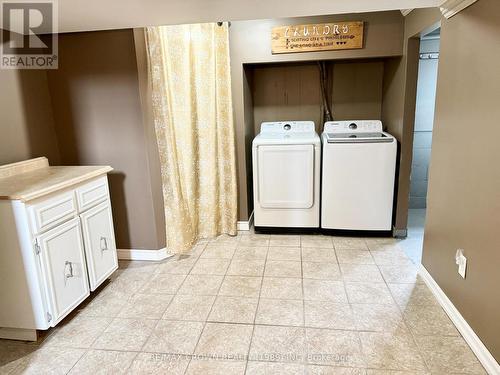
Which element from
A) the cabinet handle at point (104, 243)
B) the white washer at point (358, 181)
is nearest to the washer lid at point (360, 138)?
the white washer at point (358, 181)

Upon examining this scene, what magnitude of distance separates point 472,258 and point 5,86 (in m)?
3.11

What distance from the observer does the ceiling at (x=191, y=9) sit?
1.84m

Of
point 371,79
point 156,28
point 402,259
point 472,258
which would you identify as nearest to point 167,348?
point 472,258

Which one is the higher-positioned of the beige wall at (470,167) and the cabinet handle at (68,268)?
the beige wall at (470,167)

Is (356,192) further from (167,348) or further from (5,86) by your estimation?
(5,86)

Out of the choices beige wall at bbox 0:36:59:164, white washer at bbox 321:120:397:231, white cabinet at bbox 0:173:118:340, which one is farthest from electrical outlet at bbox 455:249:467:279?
beige wall at bbox 0:36:59:164

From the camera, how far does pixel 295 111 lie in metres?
3.81

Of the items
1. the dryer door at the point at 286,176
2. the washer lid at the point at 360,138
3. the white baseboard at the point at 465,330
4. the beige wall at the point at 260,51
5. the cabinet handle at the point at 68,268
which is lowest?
the white baseboard at the point at 465,330

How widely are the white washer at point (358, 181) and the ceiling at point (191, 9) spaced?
1.24 metres

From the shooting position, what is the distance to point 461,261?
183 centimetres

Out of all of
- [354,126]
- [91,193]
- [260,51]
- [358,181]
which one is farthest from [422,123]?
[91,193]

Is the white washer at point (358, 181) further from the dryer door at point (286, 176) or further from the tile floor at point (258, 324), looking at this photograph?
the tile floor at point (258, 324)

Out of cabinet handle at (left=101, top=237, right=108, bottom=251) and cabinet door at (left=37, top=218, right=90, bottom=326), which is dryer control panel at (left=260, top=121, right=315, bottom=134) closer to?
cabinet handle at (left=101, top=237, right=108, bottom=251)
